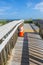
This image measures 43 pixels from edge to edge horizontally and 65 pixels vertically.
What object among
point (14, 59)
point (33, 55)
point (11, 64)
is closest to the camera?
point (11, 64)

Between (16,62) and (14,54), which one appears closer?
(16,62)

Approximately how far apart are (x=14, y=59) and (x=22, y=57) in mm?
317

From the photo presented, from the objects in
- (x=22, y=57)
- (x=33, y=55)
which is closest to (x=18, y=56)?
(x=22, y=57)

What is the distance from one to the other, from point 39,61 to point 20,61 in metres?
0.55

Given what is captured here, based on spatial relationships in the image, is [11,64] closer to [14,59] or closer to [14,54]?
[14,59]

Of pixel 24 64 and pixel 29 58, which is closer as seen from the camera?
pixel 24 64

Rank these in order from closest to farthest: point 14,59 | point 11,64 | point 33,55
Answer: point 11,64
point 14,59
point 33,55

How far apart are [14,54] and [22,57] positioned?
0.45 meters

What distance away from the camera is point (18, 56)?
5344 millimetres

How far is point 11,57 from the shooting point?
5.20m

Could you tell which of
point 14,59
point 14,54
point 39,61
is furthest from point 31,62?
point 14,54

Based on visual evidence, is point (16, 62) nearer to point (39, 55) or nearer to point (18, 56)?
point (18, 56)

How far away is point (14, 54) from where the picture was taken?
5.59m

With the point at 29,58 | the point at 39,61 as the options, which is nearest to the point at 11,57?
the point at 29,58
